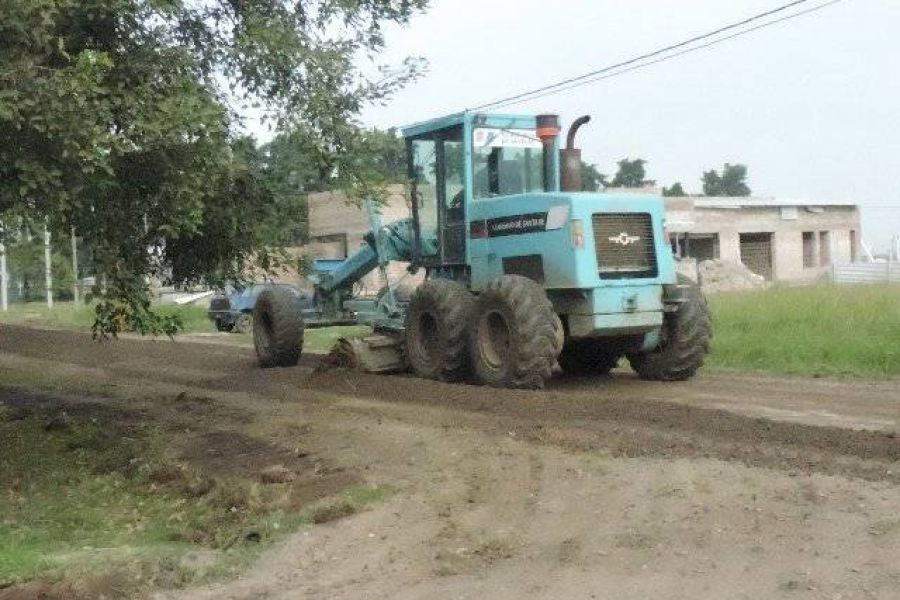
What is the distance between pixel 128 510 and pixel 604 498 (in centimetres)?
396

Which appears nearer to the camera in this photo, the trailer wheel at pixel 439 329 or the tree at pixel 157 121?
the tree at pixel 157 121

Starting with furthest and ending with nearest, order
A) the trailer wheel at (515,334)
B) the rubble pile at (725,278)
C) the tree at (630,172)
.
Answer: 1. the tree at (630,172)
2. the rubble pile at (725,278)
3. the trailer wheel at (515,334)

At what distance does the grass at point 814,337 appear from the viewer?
49.2 ft

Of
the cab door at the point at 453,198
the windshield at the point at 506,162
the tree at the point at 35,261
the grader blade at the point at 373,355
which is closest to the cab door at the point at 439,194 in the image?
the cab door at the point at 453,198

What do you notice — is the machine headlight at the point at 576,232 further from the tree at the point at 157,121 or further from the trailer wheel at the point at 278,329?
the trailer wheel at the point at 278,329

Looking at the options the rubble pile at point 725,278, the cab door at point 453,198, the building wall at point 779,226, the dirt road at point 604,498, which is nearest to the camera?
the dirt road at point 604,498

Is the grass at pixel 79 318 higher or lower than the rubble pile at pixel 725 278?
lower

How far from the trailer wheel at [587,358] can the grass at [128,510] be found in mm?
4993

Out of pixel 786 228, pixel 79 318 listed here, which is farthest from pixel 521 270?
pixel 786 228

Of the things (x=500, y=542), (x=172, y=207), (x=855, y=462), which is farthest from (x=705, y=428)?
(x=172, y=207)

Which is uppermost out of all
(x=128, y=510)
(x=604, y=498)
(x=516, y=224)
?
(x=516, y=224)

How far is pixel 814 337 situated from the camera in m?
16.5

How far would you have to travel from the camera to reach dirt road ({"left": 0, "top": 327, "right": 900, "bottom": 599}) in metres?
6.20

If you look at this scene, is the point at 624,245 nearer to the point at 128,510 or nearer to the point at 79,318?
the point at 128,510
